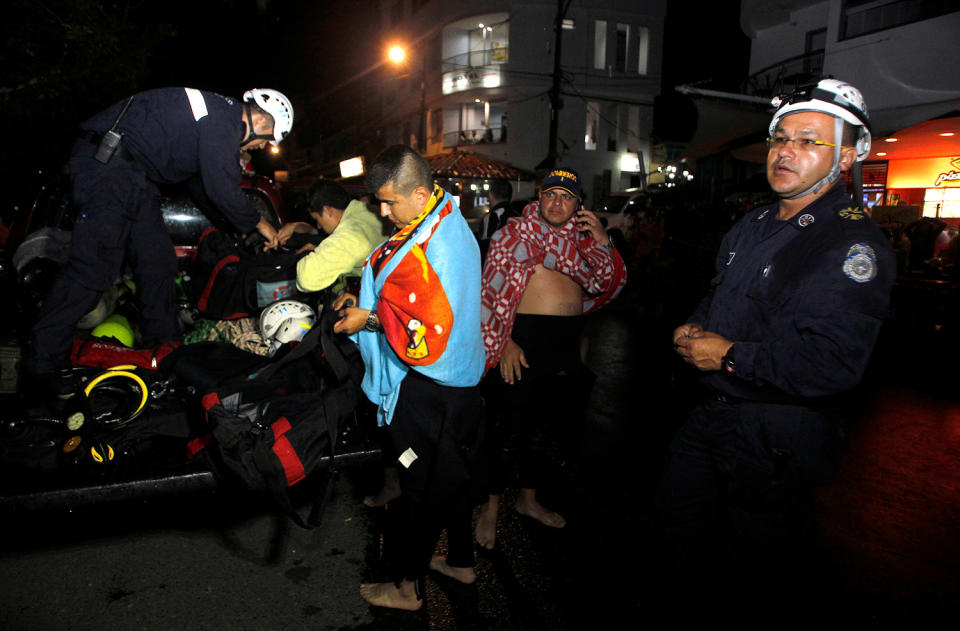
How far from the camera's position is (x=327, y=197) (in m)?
4.39

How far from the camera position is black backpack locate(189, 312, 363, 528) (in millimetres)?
2387

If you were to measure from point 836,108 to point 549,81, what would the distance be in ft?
102

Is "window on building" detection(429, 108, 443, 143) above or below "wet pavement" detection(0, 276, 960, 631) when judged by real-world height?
above

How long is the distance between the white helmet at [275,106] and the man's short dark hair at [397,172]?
2.04 m

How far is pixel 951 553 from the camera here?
3330 mm

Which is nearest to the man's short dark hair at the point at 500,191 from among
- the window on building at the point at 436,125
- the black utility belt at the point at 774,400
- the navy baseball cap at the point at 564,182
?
the navy baseball cap at the point at 564,182

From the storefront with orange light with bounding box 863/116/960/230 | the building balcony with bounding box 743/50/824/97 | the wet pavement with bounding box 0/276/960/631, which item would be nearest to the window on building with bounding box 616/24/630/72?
the building balcony with bounding box 743/50/824/97

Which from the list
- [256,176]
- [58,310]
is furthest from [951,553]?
[256,176]

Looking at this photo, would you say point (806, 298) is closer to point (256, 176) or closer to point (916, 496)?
point (916, 496)

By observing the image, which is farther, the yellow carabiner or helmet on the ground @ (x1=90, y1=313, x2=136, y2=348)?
helmet on the ground @ (x1=90, y1=313, x2=136, y2=348)

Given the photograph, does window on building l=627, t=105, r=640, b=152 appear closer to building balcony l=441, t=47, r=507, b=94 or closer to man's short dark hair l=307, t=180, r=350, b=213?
building balcony l=441, t=47, r=507, b=94

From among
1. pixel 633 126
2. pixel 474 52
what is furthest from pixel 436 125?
pixel 633 126

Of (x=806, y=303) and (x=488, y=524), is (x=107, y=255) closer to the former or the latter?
(x=488, y=524)

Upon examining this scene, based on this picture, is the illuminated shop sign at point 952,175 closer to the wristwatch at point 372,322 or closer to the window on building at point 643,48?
the wristwatch at point 372,322
